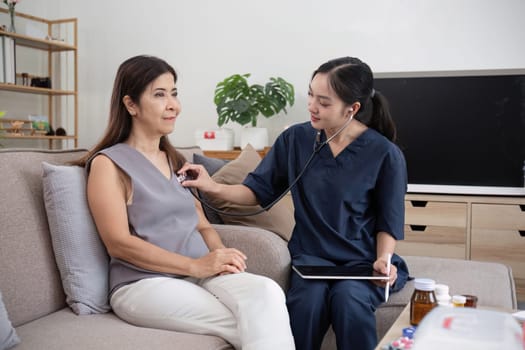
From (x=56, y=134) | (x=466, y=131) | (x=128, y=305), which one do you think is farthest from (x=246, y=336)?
(x=56, y=134)

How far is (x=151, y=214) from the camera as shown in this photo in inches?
61.9

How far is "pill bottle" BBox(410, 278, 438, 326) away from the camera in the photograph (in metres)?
1.29

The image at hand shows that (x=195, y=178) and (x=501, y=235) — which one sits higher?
(x=195, y=178)

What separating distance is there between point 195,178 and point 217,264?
1.41 ft

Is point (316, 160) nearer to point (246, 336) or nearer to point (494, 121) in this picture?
point (246, 336)

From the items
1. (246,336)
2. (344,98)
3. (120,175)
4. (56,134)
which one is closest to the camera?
(246,336)

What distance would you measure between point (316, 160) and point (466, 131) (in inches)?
71.4

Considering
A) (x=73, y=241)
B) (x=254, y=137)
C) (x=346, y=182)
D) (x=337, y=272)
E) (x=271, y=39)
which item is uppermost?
(x=271, y=39)

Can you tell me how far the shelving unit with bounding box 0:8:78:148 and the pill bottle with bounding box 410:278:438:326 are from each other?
3527mm

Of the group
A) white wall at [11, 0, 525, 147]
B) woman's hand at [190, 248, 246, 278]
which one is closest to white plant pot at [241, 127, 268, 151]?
white wall at [11, 0, 525, 147]

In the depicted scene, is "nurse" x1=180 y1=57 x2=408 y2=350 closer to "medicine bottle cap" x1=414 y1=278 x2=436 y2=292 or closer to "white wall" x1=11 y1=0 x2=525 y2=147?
"medicine bottle cap" x1=414 y1=278 x2=436 y2=292

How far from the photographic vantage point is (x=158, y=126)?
5.62ft

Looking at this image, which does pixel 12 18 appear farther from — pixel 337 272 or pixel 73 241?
pixel 337 272

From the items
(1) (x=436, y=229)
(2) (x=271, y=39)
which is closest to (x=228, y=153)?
(2) (x=271, y=39)
